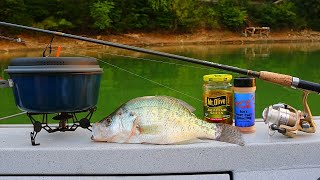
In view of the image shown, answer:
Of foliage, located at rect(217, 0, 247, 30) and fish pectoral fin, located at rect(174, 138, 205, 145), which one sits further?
foliage, located at rect(217, 0, 247, 30)

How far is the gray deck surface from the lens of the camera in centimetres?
168

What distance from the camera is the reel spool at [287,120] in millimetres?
1766

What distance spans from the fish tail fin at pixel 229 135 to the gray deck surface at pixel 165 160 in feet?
0.09

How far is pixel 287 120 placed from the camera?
1.79 m

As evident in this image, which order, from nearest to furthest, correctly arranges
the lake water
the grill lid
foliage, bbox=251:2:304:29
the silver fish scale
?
the grill lid, the silver fish scale, the lake water, foliage, bbox=251:2:304:29

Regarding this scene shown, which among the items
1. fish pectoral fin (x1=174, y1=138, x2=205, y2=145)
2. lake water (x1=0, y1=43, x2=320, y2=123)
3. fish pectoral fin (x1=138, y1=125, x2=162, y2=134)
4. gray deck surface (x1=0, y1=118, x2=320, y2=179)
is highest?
fish pectoral fin (x1=138, y1=125, x2=162, y2=134)

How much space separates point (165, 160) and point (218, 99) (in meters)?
0.35

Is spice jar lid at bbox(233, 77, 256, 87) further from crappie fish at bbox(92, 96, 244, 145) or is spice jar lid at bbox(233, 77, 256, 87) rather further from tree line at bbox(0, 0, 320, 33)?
tree line at bbox(0, 0, 320, 33)

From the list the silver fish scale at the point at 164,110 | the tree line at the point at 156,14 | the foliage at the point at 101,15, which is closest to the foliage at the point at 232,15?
the tree line at the point at 156,14

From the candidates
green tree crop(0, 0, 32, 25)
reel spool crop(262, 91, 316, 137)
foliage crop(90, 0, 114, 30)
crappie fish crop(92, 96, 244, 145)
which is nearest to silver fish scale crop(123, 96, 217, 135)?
crappie fish crop(92, 96, 244, 145)

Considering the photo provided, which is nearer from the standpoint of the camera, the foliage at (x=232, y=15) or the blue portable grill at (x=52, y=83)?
the blue portable grill at (x=52, y=83)

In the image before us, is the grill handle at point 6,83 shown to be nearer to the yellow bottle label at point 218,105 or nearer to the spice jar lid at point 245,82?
the yellow bottle label at point 218,105

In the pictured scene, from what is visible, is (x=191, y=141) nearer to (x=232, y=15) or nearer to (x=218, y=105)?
(x=218, y=105)

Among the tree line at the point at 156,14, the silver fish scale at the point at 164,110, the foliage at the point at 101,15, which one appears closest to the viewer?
the silver fish scale at the point at 164,110
